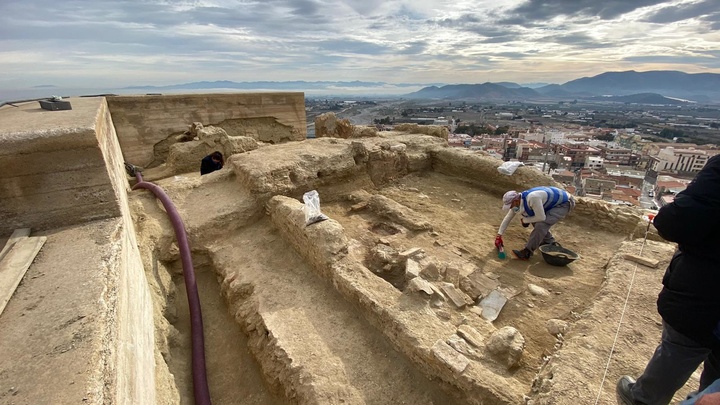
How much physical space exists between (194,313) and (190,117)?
8505 mm

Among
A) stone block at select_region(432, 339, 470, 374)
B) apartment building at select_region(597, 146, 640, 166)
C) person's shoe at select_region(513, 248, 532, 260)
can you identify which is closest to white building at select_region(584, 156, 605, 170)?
apartment building at select_region(597, 146, 640, 166)

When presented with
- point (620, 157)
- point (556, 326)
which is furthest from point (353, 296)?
point (620, 157)

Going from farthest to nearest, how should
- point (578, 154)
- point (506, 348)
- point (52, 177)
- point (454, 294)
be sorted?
1. point (578, 154)
2. point (454, 294)
3. point (506, 348)
4. point (52, 177)

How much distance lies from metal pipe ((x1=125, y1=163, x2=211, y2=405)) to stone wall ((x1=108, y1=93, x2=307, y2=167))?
531cm

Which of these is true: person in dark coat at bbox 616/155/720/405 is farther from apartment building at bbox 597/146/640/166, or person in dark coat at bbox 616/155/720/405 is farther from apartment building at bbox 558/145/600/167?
apartment building at bbox 597/146/640/166

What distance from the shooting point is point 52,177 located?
2.92 meters

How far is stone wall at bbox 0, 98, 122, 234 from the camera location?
9.10ft

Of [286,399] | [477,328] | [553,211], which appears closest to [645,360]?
[477,328]

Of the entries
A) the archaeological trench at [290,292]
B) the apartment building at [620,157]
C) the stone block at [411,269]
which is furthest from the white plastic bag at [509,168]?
the apartment building at [620,157]

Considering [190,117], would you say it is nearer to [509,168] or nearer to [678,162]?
[509,168]

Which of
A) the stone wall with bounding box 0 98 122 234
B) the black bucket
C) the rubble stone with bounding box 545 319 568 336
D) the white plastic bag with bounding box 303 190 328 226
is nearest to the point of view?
the stone wall with bounding box 0 98 122 234

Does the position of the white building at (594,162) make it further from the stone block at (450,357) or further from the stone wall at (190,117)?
the stone block at (450,357)

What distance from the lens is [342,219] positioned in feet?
21.0

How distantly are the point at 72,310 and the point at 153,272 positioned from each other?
8.46 feet
